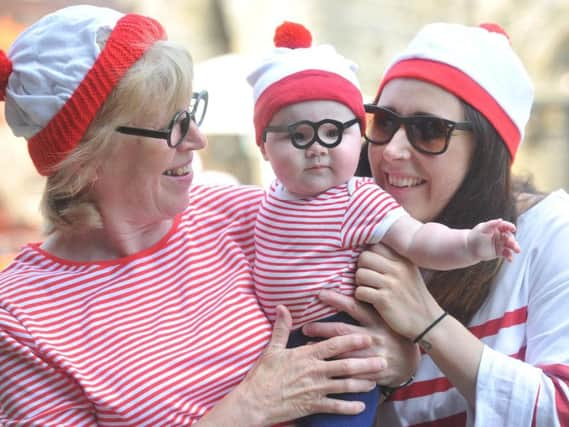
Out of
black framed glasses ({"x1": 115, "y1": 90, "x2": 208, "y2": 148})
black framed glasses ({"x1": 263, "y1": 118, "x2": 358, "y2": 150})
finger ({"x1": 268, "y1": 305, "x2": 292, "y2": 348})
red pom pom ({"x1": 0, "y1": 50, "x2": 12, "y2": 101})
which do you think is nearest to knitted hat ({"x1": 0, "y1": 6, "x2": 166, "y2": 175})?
red pom pom ({"x1": 0, "y1": 50, "x2": 12, "y2": 101})

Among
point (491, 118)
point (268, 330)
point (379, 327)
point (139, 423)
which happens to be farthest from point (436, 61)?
point (139, 423)

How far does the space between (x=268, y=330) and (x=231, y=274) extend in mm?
194

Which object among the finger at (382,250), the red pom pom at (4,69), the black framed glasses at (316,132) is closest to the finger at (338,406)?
the finger at (382,250)

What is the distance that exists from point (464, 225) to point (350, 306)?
0.48 m

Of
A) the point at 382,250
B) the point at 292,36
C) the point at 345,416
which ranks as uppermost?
the point at 292,36

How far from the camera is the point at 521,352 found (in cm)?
202

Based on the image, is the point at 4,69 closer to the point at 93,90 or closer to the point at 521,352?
the point at 93,90

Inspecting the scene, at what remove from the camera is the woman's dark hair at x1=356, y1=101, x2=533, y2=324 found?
207 centimetres

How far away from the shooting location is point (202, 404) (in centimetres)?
191

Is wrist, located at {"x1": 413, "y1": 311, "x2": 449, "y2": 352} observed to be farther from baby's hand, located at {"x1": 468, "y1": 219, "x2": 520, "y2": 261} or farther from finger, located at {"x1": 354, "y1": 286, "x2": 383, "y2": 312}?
baby's hand, located at {"x1": 468, "y1": 219, "x2": 520, "y2": 261}

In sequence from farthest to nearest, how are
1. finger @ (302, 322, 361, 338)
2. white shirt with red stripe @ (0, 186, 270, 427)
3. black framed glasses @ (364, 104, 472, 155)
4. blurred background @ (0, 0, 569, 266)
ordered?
blurred background @ (0, 0, 569, 266), black framed glasses @ (364, 104, 472, 155), finger @ (302, 322, 361, 338), white shirt with red stripe @ (0, 186, 270, 427)

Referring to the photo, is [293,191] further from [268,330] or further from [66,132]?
[66,132]

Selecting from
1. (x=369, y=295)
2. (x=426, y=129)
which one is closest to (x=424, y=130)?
(x=426, y=129)

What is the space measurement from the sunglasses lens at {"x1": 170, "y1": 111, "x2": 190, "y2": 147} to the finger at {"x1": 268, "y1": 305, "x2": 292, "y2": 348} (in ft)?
1.74
